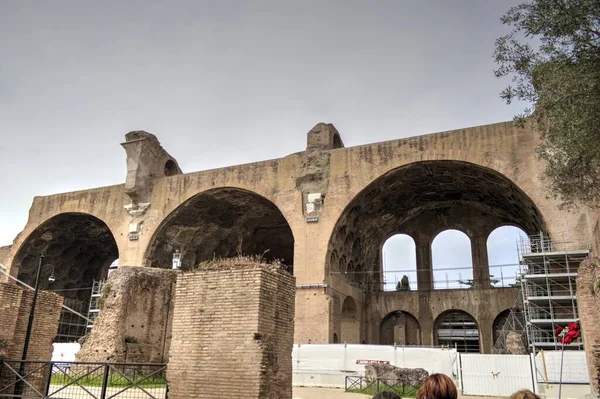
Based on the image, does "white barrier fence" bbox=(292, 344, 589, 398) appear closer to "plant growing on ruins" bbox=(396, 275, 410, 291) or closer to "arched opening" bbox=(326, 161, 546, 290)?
"arched opening" bbox=(326, 161, 546, 290)

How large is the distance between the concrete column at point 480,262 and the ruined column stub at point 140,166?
14.7 metres

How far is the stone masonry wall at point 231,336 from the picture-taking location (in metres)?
6.81

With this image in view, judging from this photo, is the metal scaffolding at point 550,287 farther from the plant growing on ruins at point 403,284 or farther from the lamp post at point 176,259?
the lamp post at point 176,259

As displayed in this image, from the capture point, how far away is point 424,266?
24.9 m

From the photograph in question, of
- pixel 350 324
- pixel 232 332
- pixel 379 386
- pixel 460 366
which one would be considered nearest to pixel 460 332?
pixel 350 324

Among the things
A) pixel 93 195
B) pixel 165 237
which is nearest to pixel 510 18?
pixel 165 237

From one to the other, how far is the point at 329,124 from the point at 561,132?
1262 centimetres

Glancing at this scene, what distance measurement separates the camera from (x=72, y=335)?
92.1 ft

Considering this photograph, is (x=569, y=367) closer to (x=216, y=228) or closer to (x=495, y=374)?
(x=495, y=374)

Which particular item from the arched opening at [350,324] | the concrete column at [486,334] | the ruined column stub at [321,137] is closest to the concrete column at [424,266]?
the concrete column at [486,334]

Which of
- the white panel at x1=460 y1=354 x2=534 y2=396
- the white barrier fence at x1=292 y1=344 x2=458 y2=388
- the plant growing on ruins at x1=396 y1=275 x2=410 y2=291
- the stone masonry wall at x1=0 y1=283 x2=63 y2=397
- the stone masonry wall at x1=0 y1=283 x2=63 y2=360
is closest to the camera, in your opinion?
the stone masonry wall at x1=0 y1=283 x2=63 y2=397

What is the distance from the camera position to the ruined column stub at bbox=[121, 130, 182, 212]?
2334 cm

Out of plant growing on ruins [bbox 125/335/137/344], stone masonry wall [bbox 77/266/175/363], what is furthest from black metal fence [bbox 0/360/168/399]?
plant growing on ruins [bbox 125/335/137/344]

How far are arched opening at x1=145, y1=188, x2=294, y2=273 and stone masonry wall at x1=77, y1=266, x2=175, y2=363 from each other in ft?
24.7
